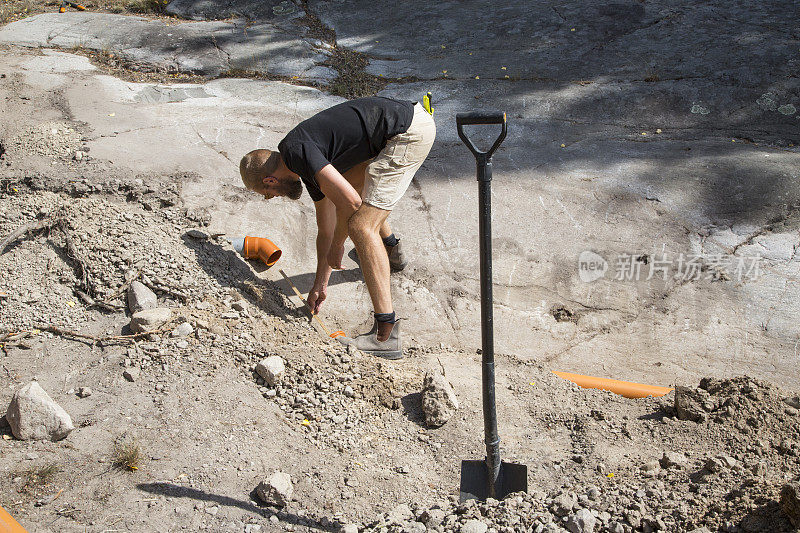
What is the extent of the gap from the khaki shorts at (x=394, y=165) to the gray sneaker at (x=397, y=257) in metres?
0.82

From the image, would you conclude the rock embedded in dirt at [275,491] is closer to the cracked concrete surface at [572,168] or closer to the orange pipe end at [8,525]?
the orange pipe end at [8,525]

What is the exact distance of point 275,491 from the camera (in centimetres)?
248

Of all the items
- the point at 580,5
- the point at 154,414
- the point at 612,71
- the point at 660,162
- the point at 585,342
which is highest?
the point at 580,5

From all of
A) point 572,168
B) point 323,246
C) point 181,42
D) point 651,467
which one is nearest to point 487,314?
point 651,467

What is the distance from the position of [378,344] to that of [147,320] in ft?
4.19

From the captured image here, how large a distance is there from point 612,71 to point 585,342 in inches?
151

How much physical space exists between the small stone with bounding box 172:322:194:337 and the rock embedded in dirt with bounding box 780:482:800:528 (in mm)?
2740

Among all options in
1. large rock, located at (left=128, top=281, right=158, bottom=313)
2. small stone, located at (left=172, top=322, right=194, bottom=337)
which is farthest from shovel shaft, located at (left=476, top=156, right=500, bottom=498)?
large rock, located at (left=128, top=281, right=158, bottom=313)

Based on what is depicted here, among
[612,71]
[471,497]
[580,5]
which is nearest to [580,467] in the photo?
[471,497]

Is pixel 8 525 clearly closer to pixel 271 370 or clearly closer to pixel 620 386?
pixel 271 370

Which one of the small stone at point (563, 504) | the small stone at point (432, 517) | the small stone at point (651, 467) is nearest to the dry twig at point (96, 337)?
the small stone at point (432, 517)

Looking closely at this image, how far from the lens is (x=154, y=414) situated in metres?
2.87

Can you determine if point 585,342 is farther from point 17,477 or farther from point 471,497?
point 17,477

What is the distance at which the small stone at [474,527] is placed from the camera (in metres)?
2.25
